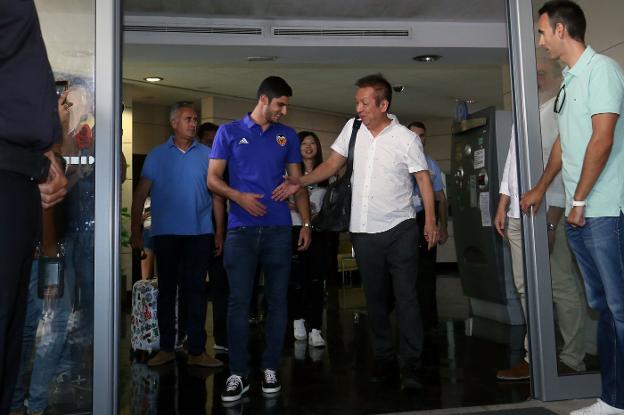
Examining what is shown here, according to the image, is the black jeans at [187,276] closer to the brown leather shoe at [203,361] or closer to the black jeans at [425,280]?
the brown leather shoe at [203,361]

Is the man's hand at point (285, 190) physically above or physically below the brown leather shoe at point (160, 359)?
above

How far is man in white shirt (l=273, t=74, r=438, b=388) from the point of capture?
323 cm

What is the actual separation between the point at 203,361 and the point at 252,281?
994mm

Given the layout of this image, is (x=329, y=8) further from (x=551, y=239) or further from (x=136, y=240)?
(x=551, y=239)

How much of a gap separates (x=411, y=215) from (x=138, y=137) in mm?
7198

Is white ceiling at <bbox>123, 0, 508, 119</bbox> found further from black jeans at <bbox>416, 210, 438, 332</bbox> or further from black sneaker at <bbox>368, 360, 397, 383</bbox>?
black sneaker at <bbox>368, 360, 397, 383</bbox>

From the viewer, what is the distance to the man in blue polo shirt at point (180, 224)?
3652 mm

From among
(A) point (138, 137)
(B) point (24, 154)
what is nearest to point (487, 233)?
(B) point (24, 154)

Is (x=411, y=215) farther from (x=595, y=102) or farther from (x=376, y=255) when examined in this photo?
(x=595, y=102)

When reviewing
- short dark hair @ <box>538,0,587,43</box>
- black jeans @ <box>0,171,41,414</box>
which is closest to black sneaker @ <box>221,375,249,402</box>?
black jeans @ <box>0,171,41,414</box>

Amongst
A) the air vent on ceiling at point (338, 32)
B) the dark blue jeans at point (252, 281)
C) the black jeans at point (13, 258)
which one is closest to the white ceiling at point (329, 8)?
the air vent on ceiling at point (338, 32)

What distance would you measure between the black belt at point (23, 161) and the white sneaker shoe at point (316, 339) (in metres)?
2.98

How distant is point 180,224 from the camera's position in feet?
11.9

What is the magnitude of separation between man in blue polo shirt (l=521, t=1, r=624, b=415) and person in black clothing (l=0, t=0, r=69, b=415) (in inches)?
77.5
